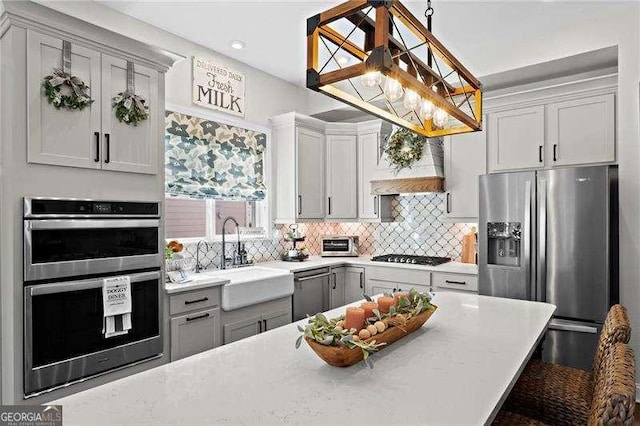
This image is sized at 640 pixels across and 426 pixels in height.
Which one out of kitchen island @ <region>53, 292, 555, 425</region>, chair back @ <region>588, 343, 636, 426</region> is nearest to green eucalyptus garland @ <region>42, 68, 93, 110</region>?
kitchen island @ <region>53, 292, 555, 425</region>

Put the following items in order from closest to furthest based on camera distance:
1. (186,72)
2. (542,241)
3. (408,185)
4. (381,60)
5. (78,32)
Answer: (381,60)
(78,32)
(542,241)
(186,72)
(408,185)

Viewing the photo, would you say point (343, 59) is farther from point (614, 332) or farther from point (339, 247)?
point (614, 332)

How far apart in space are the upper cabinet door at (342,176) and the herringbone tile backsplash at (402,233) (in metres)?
0.41

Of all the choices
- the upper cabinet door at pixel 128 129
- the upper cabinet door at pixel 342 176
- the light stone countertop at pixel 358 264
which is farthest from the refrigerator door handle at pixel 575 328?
the upper cabinet door at pixel 128 129

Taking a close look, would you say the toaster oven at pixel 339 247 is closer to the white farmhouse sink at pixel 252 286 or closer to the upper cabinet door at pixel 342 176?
the upper cabinet door at pixel 342 176

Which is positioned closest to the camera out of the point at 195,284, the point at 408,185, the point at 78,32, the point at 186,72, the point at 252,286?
the point at 78,32

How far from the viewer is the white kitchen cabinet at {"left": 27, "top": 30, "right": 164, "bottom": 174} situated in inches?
85.9

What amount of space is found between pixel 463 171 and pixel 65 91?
338cm

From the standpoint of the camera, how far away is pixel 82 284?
7.55ft

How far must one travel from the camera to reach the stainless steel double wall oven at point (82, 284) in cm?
214

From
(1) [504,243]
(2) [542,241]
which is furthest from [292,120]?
(2) [542,241]

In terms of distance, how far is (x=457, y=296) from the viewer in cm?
251

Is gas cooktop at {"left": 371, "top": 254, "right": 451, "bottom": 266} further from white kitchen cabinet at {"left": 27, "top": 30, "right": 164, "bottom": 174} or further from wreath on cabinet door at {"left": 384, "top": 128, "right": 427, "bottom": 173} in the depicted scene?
white kitchen cabinet at {"left": 27, "top": 30, "right": 164, "bottom": 174}

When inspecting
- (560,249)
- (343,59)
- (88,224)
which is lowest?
(560,249)
